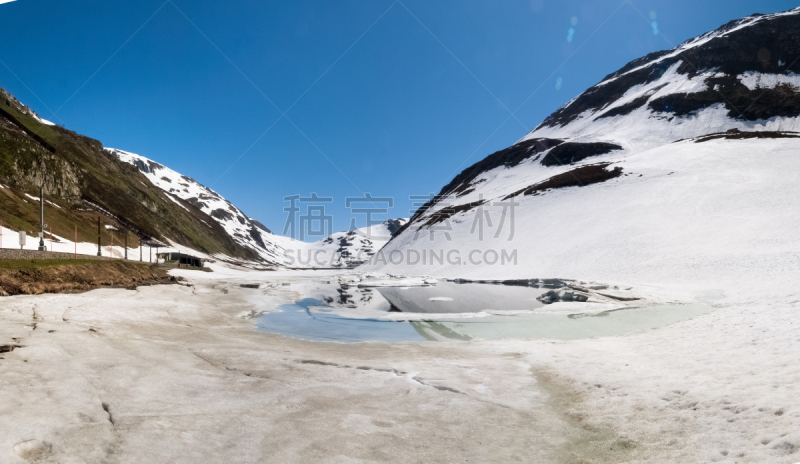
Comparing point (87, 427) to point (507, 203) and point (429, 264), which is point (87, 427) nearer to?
point (429, 264)

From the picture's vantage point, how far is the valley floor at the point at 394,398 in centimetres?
516

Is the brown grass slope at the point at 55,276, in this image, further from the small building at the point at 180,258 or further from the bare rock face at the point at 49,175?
the bare rock face at the point at 49,175

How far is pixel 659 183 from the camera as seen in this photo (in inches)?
2055

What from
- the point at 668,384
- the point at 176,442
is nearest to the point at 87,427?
the point at 176,442

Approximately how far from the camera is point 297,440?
216 inches

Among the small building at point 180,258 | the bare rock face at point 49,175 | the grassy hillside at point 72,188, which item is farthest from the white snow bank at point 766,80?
the bare rock face at point 49,175

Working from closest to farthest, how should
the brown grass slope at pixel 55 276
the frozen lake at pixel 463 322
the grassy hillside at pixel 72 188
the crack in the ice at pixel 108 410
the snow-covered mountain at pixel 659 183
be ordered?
the crack in the ice at pixel 108 410 → the frozen lake at pixel 463 322 → the brown grass slope at pixel 55 276 → the snow-covered mountain at pixel 659 183 → the grassy hillside at pixel 72 188

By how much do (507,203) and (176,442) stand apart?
64.4 meters

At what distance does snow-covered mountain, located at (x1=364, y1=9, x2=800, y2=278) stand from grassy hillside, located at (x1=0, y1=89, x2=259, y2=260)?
54.7 m

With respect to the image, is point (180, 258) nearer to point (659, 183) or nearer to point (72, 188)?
point (72, 188)

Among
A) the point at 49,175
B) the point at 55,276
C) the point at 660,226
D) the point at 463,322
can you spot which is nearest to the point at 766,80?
the point at 660,226

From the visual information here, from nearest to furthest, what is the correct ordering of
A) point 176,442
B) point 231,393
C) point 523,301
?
point 176,442
point 231,393
point 523,301

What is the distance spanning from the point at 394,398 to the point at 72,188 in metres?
102

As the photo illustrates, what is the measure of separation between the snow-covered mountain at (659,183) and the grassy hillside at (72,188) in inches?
2154
